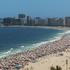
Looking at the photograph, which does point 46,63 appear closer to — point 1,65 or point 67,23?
point 1,65

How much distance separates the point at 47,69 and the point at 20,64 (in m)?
3.30

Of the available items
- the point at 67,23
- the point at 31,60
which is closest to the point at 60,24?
the point at 67,23

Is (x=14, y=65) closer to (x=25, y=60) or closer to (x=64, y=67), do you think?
(x=25, y=60)

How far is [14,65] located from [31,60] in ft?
9.48

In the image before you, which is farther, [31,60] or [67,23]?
[67,23]

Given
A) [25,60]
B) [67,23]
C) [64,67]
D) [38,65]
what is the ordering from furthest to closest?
[67,23]
[25,60]
[38,65]
[64,67]

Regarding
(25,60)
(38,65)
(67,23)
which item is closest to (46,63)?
(38,65)

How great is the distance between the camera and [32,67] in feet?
73.8

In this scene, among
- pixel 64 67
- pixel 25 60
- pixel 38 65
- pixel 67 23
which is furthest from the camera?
pixel 67 23

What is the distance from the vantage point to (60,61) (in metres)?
24.9

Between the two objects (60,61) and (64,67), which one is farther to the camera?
(60,61)

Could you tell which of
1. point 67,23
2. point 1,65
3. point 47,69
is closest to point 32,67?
point 47,69

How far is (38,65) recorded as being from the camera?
77.9ft

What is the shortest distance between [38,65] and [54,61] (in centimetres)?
208
